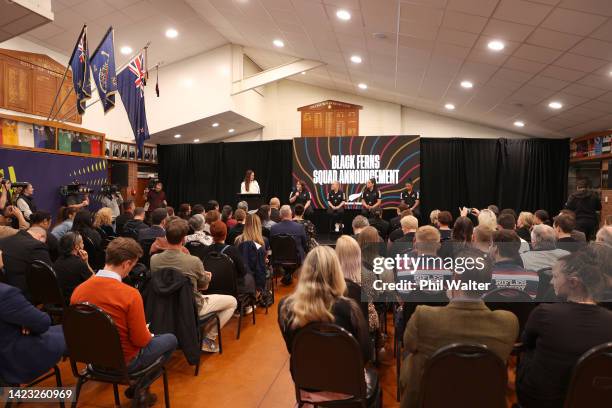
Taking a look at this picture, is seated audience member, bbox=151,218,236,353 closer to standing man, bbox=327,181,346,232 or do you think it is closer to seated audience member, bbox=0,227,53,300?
seated audience member, bbox=0,227,53,300

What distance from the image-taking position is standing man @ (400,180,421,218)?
401 inches

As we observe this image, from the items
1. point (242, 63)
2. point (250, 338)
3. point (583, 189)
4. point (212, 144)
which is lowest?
point (250, 338)

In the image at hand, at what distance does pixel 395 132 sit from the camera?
11.8 m

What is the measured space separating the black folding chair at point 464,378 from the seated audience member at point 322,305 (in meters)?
0.44

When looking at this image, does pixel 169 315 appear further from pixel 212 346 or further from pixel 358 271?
pixel 358 271

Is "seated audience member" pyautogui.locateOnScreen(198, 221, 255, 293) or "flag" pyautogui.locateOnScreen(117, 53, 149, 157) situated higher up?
"flag" pyautogui.locateOnScreen(117, 53, 149, 157)

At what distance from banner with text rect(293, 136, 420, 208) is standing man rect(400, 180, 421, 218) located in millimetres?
298

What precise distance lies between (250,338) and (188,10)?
7.62 metres

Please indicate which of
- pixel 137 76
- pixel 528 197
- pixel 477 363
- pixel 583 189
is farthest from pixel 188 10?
pixel 528 197

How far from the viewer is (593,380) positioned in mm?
1722

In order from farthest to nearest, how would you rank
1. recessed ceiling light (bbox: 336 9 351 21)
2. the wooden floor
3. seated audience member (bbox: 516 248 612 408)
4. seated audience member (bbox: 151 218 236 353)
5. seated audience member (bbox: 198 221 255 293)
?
recessed ceiling light (bbox: 336 9 351 21), seated audience member (bbox: 198 221 255 293), seated audience member (bbox: 151 218 236 353), the wooden floor, seated audience member (bbox: 516 248 612 408)

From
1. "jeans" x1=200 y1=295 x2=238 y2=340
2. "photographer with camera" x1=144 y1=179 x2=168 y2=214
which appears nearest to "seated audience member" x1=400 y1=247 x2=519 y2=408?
"jeans" x1=200 y1=295 x2=238 y2=340

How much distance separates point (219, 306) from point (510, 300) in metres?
2.38

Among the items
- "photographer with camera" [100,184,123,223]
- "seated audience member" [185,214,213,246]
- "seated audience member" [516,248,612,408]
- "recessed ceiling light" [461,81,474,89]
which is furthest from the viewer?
"photographer with camera" [100,184,123,223]
